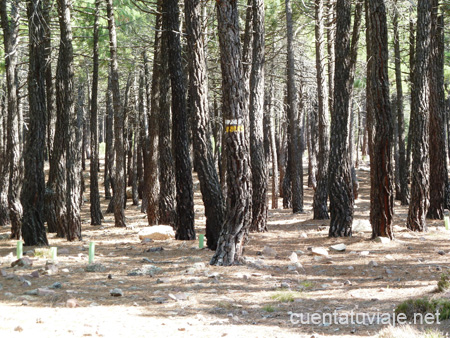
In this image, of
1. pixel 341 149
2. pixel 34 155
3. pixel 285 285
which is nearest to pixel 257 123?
pixel 341 149

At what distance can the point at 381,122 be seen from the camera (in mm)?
10625

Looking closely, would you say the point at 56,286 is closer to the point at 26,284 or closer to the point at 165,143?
the point at 26,284

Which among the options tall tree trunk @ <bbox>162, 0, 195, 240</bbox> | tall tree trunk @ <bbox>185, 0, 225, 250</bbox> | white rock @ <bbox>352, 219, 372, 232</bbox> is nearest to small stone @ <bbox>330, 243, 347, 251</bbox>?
tall tree trunk @ <bbox>185, 0, 225, 250</bbox>

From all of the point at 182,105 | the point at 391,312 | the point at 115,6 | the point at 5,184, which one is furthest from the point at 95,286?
the point at 5,184

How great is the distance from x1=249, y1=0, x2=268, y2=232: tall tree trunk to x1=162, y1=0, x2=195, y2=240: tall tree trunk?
73.9 inches

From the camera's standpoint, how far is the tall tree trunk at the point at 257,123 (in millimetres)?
12594

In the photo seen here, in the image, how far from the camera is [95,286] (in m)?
7.66

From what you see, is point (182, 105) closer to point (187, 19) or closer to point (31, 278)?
point (187, 19)

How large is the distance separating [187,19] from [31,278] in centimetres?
602

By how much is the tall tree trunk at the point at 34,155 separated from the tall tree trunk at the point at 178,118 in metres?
2.97

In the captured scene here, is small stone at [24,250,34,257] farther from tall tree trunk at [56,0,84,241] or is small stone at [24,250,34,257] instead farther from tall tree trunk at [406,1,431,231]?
tall tree trunk at [406,1,431,231]

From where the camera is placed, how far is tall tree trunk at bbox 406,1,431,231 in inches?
486

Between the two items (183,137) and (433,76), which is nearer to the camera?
(183,137)

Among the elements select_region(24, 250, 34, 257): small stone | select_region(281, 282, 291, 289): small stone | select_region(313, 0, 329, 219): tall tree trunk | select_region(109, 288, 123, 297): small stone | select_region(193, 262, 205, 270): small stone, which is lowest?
select_region(281, 282, 291, 289): small stone
